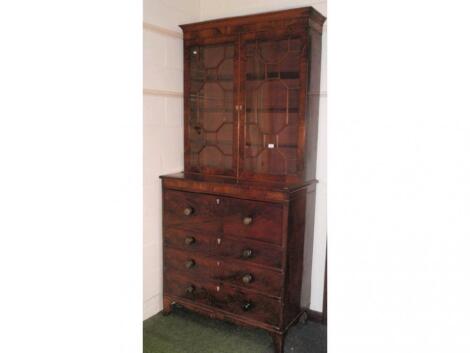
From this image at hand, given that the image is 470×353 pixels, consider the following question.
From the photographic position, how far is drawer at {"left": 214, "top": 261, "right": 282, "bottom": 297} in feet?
6.84

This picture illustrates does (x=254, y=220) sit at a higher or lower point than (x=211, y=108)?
lower

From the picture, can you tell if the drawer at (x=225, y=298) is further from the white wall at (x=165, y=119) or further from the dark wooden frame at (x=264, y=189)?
the white wall at (x=165, y=119)

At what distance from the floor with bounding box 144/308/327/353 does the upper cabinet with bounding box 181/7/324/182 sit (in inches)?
36.3

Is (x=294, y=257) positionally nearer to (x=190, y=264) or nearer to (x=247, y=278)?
(x=247, y=278)

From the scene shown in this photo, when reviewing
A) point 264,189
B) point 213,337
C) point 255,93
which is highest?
Result: point 255,93

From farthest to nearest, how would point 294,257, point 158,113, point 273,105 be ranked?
point 158,113 → point 273,105 → point 294,257

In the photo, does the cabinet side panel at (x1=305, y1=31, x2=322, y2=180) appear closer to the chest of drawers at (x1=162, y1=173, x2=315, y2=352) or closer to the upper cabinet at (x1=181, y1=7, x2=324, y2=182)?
the upper cabinet at (x1=181, y1=7, x2=324, y2=182)

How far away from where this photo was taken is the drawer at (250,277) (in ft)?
6.84

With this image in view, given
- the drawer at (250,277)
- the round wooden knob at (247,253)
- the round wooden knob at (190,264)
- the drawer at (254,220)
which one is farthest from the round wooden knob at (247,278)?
the round wooden knob at (190,264)

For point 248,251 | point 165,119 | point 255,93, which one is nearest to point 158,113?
point 165,119

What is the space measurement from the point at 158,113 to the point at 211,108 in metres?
0.33

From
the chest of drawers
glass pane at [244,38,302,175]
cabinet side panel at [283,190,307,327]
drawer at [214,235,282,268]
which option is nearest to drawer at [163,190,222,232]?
the chest of drawers

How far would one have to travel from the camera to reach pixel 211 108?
96.8 inches
